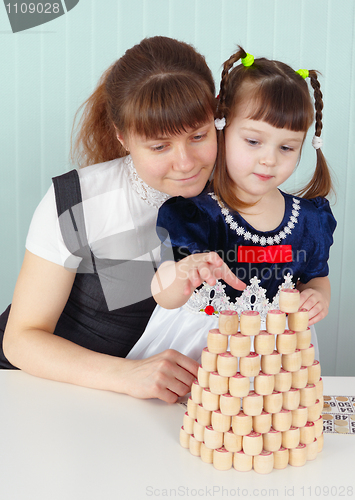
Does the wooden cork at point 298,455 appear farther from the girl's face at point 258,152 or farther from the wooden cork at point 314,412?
the girl's face at point 258,152

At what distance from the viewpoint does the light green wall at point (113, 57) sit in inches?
80.0

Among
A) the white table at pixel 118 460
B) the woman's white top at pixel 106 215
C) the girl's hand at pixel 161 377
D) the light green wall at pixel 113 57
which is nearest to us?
the white table at pixel 118 460

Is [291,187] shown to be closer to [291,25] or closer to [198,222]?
[291,25]

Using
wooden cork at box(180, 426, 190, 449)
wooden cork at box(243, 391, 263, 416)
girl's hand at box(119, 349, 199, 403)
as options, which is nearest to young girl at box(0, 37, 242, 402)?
girl's hand at box(119, 349, 199, 403)

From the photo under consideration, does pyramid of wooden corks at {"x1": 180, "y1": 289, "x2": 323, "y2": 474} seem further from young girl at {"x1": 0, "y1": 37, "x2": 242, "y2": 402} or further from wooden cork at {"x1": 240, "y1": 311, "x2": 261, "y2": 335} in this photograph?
young girl at {"x1": 0, "y1": 37, "x2": 242, "y2": 402}

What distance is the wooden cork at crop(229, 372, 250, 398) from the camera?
0.70 m

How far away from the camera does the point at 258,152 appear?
0.94 m

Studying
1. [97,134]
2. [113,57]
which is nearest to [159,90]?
[97,134]

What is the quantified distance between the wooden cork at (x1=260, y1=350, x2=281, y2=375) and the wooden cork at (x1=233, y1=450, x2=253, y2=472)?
13 cm

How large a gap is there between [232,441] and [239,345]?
0.47 ft

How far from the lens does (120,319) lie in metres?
1.31

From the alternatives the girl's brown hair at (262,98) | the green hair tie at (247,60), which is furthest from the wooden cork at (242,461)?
the green hair tie at (247,60)

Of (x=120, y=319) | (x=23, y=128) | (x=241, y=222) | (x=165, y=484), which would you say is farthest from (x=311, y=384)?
(x=23, y=128)

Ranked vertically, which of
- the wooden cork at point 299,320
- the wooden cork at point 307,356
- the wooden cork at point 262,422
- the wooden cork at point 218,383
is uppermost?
the wooden cork at point 299,320
